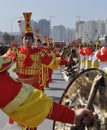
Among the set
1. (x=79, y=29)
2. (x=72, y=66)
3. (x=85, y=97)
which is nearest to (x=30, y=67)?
(x=85, y=97)

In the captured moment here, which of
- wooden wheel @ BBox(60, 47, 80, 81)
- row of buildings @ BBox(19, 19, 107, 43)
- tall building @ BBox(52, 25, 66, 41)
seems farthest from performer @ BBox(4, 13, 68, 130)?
tall building @ BBox(52, 25, 66, 41)

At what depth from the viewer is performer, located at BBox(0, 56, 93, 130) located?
7.88 ft

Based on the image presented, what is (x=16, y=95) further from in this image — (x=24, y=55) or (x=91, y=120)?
(x=24, y=55)

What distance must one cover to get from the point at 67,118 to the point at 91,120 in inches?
7.3

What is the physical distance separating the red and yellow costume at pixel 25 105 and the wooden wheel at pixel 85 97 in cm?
21

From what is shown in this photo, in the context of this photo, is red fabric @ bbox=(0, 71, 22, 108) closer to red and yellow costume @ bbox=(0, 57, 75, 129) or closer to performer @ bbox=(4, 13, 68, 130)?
red and yellow costume @ bbox=(0, 57, 75, 129)

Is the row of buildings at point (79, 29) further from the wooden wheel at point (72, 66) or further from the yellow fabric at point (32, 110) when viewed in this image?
the yellow fabric at point (32, 110)

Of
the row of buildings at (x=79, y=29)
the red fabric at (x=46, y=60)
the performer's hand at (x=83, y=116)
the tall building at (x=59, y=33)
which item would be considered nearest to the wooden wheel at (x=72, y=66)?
the red fabric at (x=46, y=60)

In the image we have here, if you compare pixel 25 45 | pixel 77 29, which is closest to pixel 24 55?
pixel 25 45

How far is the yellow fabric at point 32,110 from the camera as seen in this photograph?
2406 millimetres

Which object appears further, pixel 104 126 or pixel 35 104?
pixel 104 126

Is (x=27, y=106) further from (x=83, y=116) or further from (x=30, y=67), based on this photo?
(x=30, y=67)

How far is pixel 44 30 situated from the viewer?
107 metres

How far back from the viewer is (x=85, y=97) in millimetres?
2783
